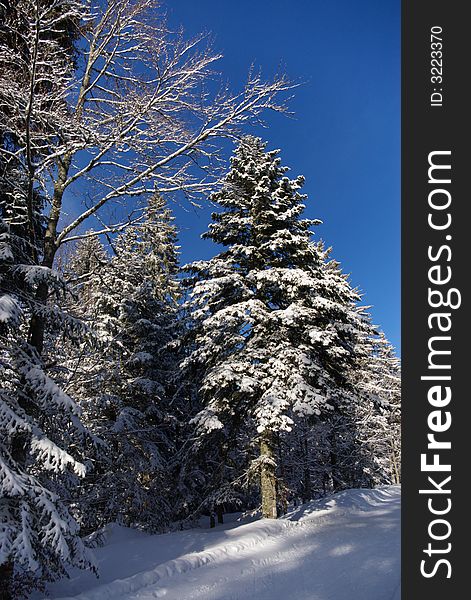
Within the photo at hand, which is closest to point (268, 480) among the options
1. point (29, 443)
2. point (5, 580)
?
point (5, 580)

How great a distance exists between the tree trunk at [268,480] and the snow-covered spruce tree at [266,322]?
1.2 inches

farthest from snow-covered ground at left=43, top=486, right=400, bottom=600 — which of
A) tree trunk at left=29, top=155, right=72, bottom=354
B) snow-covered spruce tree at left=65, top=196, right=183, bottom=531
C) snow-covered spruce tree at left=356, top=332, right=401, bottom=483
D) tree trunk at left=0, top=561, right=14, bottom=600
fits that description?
snow-covered spruce tree at left=356, top=332, right=401, bottom=483

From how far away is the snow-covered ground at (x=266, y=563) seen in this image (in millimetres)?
6133

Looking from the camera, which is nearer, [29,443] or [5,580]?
[5,580]

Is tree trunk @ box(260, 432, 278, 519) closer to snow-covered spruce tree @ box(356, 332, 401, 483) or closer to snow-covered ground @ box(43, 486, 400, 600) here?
snow-covered ground @ box(43, 486, 400, 600)

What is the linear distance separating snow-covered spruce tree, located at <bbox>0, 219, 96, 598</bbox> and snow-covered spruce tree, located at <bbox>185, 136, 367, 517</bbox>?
5409 millimetres

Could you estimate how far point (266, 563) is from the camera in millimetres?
7699

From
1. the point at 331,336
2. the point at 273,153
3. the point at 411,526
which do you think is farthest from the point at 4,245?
the point at 273,153

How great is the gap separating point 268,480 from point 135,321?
9.25 metres

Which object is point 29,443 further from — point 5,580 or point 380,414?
point 380,414

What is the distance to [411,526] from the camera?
3.62m

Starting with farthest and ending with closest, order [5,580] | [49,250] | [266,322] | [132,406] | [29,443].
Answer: [132,406] → [266,322] → [49,250] → [29,443] → [5,580]

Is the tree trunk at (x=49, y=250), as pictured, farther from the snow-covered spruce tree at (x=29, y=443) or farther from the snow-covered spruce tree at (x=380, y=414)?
the snow-covered spruce tree at (x=380, y=414)

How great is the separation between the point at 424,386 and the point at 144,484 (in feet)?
50.7
